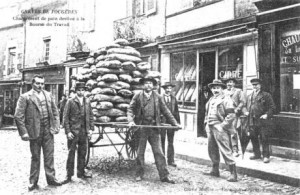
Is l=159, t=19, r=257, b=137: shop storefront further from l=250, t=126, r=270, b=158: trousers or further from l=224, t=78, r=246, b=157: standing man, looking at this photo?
l=250, t=126, r=270, b=158: trousers

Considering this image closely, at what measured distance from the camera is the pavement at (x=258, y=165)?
20.9 ft

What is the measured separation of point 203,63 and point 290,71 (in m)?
3.45

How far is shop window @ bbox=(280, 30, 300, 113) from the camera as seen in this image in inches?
319

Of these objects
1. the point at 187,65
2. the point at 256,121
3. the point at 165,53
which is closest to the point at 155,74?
the point at 256,121

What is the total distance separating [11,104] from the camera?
24.6m

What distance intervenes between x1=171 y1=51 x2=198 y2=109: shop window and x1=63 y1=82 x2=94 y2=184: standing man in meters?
5.60

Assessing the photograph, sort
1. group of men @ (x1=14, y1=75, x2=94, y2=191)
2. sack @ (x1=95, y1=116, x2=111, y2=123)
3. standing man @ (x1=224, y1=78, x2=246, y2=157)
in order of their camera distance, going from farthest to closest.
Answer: standing man @ (x1=224, y1=78, x2=246, y2=157) < sack @ (x1=95, y1=116, x2=111, y2=123) < group of men @ (x1=14, y1=75, x2=94, y2=191)

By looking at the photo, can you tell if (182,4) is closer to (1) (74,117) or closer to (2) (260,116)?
(2) (260,116)

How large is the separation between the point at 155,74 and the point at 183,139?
4.29 metres

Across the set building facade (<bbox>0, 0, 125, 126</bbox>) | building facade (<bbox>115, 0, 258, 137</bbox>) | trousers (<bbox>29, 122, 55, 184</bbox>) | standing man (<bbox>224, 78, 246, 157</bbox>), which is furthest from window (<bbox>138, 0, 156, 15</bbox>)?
trousers (<bbox>29, 122, 55, 184</bbox>)

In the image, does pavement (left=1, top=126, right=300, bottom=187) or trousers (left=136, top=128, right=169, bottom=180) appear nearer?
trousers (left=136, top=128, right=169, bottom=180)

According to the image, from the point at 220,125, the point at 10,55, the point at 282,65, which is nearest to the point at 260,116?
the point at 282,65

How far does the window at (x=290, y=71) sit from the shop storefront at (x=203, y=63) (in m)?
0.81

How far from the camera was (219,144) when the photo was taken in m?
6.51
